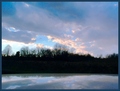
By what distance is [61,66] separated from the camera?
634 centimetres

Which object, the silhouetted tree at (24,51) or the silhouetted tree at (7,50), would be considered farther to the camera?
the silhouetted tree at (24,51)

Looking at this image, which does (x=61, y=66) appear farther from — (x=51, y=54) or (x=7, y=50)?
(x=7, y=50)

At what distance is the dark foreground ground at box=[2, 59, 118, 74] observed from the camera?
6058 millimetres

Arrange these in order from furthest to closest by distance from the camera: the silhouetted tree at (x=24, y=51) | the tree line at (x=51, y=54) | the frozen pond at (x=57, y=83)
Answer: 1. the silhouetted tree at (x=24, y=51)
2. the tree line at (x=51, y=54)
3. the frozen pond at (x=57, y=83)

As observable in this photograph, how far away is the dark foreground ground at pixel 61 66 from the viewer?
6058 millimetres

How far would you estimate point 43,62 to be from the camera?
6469 mm

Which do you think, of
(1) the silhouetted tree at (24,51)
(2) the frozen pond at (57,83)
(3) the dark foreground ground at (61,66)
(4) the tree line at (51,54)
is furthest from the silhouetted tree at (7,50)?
(2) the frozen pond at (57,83)

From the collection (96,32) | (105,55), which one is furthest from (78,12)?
(105,55)

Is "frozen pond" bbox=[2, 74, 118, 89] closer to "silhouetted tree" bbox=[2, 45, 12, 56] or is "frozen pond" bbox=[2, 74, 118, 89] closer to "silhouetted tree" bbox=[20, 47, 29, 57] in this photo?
"silhouetted tree" bbox=[2, 45, 12, 56]

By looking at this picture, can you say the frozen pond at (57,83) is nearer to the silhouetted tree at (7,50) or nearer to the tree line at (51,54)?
the silhouetted tree at (7,50)

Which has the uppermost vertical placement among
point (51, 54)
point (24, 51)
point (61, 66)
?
point (24, 51)

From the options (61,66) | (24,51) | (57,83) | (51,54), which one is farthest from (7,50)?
(57,83)

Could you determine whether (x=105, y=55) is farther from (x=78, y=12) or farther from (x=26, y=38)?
(x=26, y=38)

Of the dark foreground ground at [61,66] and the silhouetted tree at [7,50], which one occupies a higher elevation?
the silhouetted tree at [7,50]
